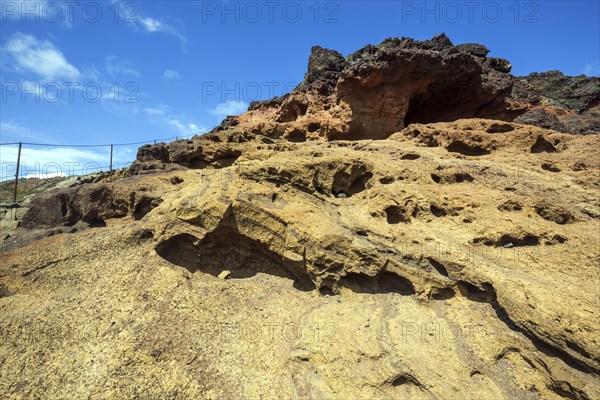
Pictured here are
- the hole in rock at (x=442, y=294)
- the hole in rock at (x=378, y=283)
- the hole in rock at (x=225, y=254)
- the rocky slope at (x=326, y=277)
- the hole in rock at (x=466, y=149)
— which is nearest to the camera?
the rocky slope at (x=326, y=277)

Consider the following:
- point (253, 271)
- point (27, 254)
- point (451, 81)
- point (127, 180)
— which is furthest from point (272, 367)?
point (451, 81)

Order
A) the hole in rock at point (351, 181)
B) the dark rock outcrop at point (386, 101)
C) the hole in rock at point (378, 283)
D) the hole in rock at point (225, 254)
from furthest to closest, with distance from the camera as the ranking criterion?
the dark rock outcrop at point (386, 101)
the hole in rock at point (351, 181)
the hole in rock at point (225, 254)
the hole in rock at point (378, 283)

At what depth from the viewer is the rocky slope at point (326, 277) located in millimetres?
4512

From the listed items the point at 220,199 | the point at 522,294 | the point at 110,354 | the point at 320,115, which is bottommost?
the point at 110,354

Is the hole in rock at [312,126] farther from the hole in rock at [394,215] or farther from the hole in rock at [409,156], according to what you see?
the hole in rock at [394,215]

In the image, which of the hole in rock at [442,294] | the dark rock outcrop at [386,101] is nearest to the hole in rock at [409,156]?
the dark rock outcrop at [386,101]

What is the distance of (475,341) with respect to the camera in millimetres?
4727

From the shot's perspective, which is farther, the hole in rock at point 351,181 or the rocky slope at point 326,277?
the hole in rock at point 351,181

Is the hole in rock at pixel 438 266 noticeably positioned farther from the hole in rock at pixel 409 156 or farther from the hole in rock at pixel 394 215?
the hole in rock at pixel 409 156

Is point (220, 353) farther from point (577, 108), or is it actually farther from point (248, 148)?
point (577, 108)

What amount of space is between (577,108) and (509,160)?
29.8 ft

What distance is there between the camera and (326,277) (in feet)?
18.8

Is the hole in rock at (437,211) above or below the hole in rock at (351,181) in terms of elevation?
below

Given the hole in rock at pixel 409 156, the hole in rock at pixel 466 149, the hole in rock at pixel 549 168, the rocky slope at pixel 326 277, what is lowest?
the rocky slope at pixel 326 277
